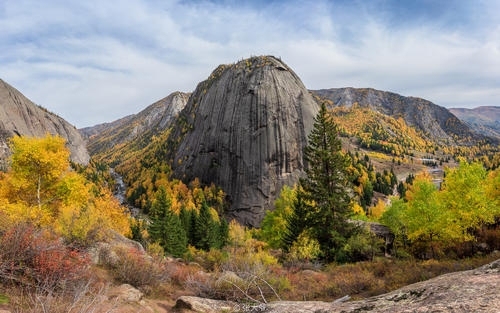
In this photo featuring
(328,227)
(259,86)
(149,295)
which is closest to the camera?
(149,295)

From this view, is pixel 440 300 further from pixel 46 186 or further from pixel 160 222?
pixel 160 222

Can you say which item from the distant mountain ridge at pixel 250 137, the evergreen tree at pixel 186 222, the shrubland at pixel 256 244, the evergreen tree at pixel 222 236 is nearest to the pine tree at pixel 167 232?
the shrubland at pixel 256 244

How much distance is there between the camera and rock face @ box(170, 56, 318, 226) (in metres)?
88.8

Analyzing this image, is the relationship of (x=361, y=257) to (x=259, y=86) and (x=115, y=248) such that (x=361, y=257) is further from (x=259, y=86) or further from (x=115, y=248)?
(x=259, y=86)

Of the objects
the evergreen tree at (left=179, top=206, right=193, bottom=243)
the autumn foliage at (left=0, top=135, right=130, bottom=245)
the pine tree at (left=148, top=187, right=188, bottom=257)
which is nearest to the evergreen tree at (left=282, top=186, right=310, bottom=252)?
the pine tree at (left=148, top=187, right=188, bottom=257)

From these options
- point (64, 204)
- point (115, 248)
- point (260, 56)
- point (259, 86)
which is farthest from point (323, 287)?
point (260, 56)

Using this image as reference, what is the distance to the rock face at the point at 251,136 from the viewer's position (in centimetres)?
8881

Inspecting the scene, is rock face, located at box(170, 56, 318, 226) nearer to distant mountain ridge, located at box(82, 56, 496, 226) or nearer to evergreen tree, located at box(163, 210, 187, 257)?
distant mountain ridge, located at box(82, 56, 496, 226)

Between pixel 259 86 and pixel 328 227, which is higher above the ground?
pixel 259 86

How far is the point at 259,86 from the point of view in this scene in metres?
96.2

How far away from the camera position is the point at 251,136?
302 ft

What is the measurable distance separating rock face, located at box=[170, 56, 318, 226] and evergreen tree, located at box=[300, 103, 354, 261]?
5922 centimetres

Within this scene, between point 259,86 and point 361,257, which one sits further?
point 259,86

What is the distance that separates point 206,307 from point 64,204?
1610 centimetres
